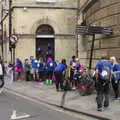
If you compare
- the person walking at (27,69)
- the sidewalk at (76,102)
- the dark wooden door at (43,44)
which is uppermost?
the dark wooden door at (43,44)

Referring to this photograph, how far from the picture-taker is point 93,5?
22953 millimetres

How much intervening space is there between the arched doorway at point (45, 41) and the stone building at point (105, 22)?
11277 mm

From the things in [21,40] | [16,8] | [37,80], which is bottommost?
[37,80]

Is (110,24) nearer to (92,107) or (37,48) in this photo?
(92,107)

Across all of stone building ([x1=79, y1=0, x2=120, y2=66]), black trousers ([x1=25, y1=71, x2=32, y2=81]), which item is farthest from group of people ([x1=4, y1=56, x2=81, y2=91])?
stone building ([x1=79, y1=0, x2=120, y2=66])

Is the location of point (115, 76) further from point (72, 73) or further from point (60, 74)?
point (72, 73)

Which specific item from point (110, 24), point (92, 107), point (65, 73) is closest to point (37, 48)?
point (65, 73)

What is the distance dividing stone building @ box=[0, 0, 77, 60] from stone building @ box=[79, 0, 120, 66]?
438 inches

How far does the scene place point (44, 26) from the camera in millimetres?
35875

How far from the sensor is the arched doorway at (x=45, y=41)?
35656mm

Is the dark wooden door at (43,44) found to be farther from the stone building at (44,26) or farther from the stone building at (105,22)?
the stone building at (105,22)

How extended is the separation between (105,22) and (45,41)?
1536 centimetres

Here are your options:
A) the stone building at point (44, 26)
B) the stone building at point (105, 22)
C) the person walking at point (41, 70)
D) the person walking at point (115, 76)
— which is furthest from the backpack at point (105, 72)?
the stone building at point (44, 26)

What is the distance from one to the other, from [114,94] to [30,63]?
1327 centimetres
